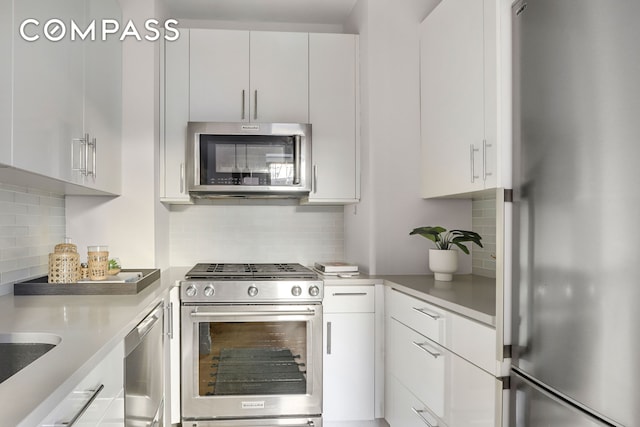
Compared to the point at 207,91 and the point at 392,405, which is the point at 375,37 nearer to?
the point at 207,91

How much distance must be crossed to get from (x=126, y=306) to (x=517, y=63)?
1604 mm

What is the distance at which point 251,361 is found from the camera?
116 inches

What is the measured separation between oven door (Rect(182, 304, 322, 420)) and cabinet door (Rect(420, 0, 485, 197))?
107 cm

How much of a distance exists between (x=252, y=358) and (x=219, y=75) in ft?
5.74

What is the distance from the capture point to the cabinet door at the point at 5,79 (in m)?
1.47

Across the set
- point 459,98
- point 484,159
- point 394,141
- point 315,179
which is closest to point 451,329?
point 484,159

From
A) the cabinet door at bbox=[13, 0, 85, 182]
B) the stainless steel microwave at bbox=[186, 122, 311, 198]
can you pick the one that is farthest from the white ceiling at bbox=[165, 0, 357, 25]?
the cabinet door at bbox=[13, 0, 85, 182]

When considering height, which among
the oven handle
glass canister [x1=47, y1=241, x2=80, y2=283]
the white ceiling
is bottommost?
the oven handle

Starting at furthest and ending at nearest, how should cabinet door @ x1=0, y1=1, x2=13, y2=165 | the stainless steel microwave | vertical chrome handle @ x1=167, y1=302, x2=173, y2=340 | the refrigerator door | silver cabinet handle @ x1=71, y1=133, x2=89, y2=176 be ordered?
1. the stainless steel microwave
2. vertical chrome handle @ x1=167, y1=302, x2=173, y2=340
3. silver cabinet handle @ x1=71, y1=133, x2=89, y2=176
4. cabinet door @ x1=0, y1=1, x2=13, y2=165
5. the refrigerator door

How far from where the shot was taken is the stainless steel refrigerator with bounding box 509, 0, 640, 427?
115 centimetres

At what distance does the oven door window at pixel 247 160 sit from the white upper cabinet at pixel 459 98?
0.86 m

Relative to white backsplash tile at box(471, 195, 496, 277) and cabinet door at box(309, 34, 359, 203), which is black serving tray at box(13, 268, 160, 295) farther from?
white backsplash tile at box(471, 195, 496, 277)

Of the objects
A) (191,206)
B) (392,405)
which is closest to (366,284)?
(392,405)

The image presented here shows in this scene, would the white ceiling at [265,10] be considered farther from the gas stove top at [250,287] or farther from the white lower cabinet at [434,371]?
the white lower cabinet at [434,371]
